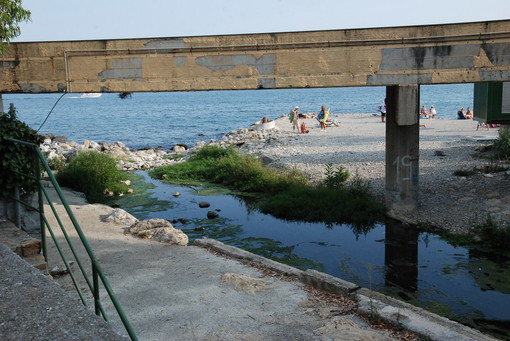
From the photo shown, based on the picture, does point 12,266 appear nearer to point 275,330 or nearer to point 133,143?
point 275,330

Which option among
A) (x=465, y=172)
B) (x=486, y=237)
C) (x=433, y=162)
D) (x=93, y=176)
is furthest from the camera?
(x=433, y=162)

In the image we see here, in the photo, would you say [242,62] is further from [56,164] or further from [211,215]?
[56,164]

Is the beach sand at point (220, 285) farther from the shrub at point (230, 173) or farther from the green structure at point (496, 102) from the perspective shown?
the shrub at point (230, 173)

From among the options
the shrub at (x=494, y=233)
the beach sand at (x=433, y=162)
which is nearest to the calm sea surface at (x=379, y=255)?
the shrub at (x=494, y=233)

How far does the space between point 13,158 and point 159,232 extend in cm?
445

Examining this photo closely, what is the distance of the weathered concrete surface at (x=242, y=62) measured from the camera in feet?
43.5

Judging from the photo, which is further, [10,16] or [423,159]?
[423,159]

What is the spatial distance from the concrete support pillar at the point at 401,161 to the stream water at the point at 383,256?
0.87 metres

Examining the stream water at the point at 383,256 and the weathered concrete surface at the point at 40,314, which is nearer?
the weathered concrete surface at the point at 40,314

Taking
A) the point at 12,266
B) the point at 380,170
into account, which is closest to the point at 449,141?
the point at 380,170

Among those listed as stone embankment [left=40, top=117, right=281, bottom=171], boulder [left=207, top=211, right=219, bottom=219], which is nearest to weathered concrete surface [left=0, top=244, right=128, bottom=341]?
boulder [left=207, top=211, right=219, bottom=219]

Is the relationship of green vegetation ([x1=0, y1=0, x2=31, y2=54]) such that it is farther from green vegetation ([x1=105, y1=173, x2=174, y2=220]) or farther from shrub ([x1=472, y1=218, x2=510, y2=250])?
shrub ([x1=472, y1=218, x2=510, y2=250])

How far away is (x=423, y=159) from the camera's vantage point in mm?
20562

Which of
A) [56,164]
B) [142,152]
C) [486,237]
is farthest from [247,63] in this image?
[142,152]
